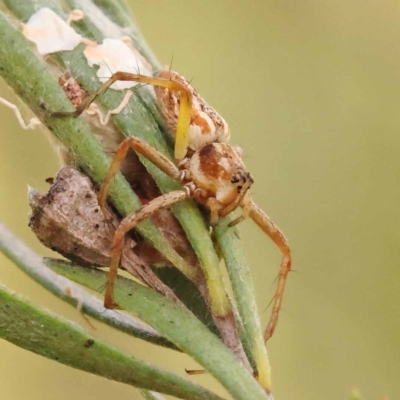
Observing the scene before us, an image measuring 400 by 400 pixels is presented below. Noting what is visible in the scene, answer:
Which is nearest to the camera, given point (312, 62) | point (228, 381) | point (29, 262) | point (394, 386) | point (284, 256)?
point (228, 381)

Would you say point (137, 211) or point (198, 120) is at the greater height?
point (198, 120)

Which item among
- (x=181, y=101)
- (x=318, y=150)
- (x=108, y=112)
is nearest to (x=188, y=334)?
(x=108, y=112)

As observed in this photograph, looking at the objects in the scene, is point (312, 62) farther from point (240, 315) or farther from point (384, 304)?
point (240, 315)

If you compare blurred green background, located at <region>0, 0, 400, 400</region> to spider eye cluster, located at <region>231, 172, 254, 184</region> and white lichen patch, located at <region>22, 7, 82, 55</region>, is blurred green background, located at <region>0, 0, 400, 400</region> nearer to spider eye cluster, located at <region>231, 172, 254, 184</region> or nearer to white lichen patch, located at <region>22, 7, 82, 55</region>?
spider eye cluster, located at <region>231, 172, 254, 184</region>

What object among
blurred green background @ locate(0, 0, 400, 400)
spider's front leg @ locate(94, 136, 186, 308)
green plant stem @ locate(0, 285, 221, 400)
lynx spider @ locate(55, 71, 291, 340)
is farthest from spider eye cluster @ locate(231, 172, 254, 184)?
blurred green background @ locate(0, 0, 400, 400)

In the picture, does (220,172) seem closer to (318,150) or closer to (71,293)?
(71,293)

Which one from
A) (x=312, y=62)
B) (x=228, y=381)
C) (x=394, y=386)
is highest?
(x=312, y=62)

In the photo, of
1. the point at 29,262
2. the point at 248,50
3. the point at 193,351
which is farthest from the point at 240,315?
the point at 248,50
